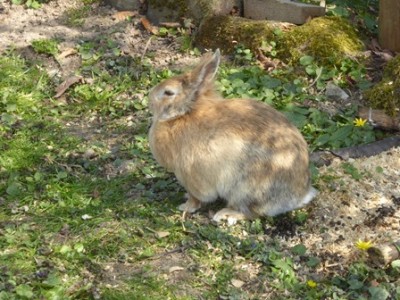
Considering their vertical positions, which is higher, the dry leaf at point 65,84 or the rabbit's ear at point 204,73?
the rabbit's ear at point 204,73

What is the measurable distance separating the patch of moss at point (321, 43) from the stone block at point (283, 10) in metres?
0.17

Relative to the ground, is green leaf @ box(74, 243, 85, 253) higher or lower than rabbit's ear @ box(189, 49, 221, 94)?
lower

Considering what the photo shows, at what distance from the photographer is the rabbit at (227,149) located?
5.08 meters

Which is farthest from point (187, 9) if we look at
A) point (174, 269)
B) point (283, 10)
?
point (174, 269)

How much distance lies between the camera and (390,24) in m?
7.00

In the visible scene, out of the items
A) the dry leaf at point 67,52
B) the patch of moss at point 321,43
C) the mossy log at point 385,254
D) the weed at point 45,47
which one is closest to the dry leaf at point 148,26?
the dry leaf at point 67,52

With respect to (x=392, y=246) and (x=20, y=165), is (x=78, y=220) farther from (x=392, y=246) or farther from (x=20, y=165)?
(x=392, y=246)

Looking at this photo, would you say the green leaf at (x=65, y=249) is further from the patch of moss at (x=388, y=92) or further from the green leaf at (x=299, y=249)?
the patch of moss at (x=388, y=92)

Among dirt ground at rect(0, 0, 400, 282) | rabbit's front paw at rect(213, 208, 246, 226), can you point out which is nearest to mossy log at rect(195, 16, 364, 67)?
dirt ground at rect(0, 0, 400, 282)

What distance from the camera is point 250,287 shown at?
4719 mm

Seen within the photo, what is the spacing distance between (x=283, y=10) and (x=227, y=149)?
2799mm

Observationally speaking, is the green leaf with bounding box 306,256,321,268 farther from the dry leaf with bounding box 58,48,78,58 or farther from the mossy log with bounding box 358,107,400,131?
the dry leaf with bounding box 58,48,78,58

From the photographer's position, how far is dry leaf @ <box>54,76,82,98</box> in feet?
23.2

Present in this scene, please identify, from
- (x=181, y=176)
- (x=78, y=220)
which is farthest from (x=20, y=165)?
(x=181, y=176)
